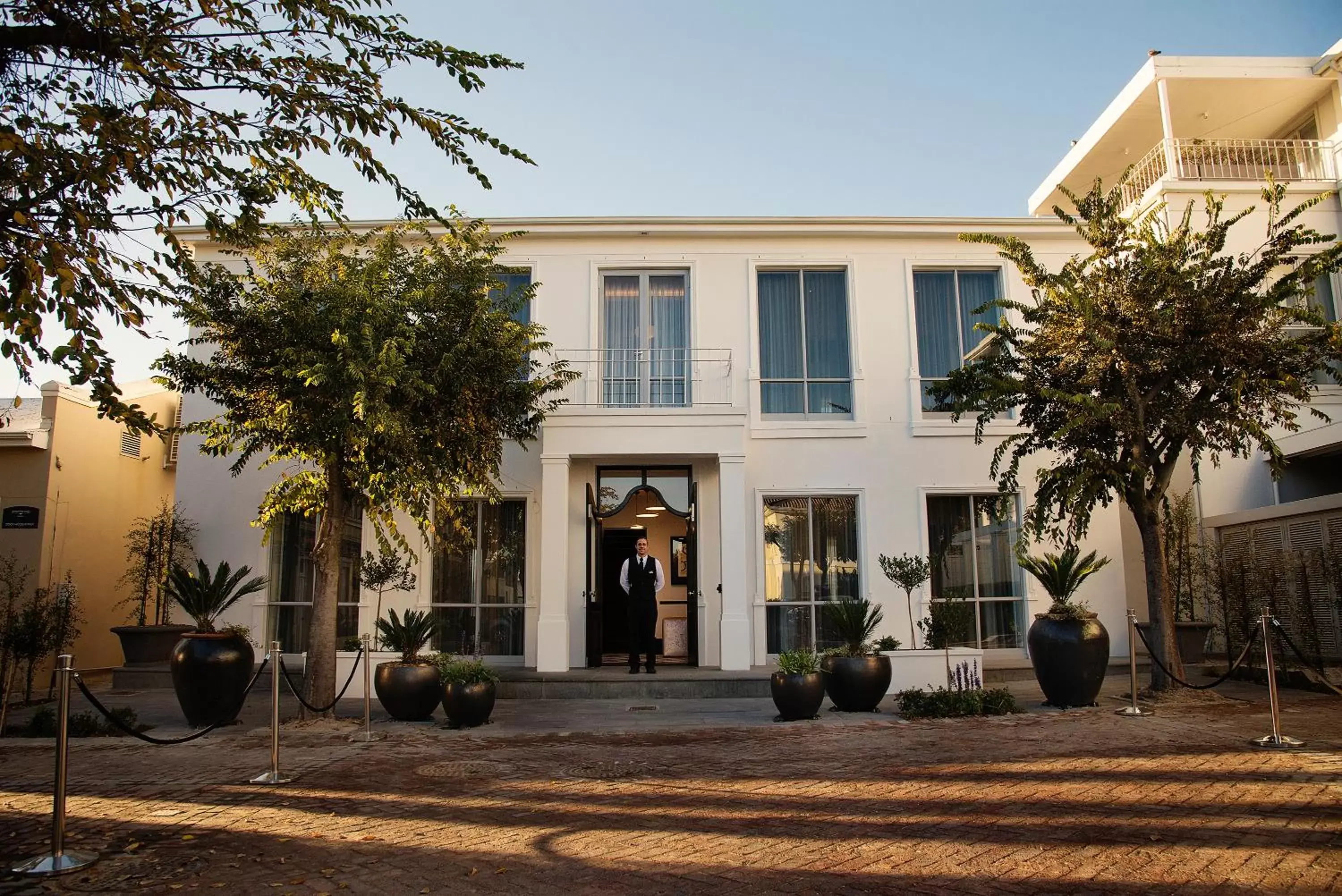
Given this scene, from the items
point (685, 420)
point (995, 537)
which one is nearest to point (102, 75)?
point (685, 420)

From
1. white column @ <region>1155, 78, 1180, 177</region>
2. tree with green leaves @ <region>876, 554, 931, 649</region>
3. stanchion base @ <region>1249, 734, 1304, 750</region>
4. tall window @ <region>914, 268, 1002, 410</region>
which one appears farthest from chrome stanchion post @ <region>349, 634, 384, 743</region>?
white column @ <region>1155, 78, 1180, 177</region>

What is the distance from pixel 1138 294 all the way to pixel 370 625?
10.9m

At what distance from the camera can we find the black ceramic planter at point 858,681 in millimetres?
9523

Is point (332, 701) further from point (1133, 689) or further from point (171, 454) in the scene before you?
point (171, 454)

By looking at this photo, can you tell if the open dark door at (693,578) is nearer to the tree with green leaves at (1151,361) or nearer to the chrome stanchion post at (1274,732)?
the tree with green leaves at (1151,361)

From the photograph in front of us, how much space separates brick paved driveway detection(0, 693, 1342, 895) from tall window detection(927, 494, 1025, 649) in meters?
4.95

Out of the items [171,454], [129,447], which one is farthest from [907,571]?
[171,454]

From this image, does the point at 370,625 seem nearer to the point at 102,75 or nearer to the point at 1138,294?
the point at 102,75

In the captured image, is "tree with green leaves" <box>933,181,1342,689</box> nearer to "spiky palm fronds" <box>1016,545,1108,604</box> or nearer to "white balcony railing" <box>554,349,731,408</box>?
"spiky palm fronds" <box>1016,545,1108,604</box>

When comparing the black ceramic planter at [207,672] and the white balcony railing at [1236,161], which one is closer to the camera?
the black ceramic planter at [207,672]

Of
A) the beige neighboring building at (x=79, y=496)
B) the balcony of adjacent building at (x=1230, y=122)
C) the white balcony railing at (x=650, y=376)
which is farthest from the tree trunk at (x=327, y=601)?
the balcony of adjacent building at (x=1230, y=122)

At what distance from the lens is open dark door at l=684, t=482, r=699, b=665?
1303cm

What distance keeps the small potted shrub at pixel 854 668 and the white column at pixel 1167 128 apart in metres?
10.8

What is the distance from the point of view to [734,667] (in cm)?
1206
